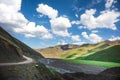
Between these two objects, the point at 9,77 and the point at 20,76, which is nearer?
the point at 9,77

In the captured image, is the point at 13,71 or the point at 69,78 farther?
the point at 69,78

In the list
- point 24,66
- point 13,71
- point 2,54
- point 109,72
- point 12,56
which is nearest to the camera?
point 13,71

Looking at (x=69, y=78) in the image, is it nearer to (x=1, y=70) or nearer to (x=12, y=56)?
(x=12, y=56)

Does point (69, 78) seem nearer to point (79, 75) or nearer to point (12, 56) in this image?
point (79, 75)

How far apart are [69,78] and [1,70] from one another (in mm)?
48075

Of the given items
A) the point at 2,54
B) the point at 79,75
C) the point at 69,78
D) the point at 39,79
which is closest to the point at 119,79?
the point at 79,75

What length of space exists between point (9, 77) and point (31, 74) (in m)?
10.5

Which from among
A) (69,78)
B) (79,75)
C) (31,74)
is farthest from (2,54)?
(79,75)

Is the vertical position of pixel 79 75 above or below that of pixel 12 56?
below

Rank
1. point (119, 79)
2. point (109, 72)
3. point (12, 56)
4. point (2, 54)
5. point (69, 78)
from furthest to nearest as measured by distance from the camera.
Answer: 1. point (109, 72)
2. point (119, 79)
3. point (69, 78)
4. point (12, 56)
5. point (2, 54)

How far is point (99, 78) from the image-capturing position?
105m

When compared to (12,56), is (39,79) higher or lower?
lower

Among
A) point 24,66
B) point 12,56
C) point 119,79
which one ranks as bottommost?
point 119,79

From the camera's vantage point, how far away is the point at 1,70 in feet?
142
